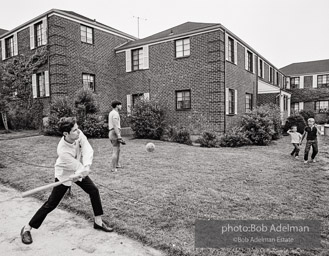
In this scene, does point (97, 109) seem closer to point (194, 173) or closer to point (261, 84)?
point (194, 173)

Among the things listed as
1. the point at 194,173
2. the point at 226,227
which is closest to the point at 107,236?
the point at 226,227

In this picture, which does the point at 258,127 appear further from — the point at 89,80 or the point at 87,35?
the point at 87,35

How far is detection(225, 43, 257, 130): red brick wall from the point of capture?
15440 mm

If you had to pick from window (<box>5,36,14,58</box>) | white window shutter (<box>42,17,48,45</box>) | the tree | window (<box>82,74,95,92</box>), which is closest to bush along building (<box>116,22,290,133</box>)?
window (<box>82,74,95,92</box>)

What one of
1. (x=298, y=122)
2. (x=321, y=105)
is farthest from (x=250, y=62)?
(x=321, y=105)

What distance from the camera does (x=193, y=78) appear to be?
1524 centimetres

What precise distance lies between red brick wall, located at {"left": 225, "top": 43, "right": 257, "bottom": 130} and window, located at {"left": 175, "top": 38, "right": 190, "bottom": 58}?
2584 millimetres

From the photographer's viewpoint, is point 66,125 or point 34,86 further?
point 34,86

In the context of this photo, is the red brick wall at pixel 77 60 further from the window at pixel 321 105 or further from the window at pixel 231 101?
the window at pixel 321 105

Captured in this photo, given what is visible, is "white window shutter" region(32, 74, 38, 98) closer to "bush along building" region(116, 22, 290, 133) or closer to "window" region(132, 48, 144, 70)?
"bush along building" region(116, 22, 290, 133)

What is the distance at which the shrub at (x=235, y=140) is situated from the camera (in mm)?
12672

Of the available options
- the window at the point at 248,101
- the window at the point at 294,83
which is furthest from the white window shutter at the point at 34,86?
the window at the point at 294,83

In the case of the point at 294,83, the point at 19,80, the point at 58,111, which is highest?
the point at 294,83

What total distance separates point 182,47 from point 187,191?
487 inches
